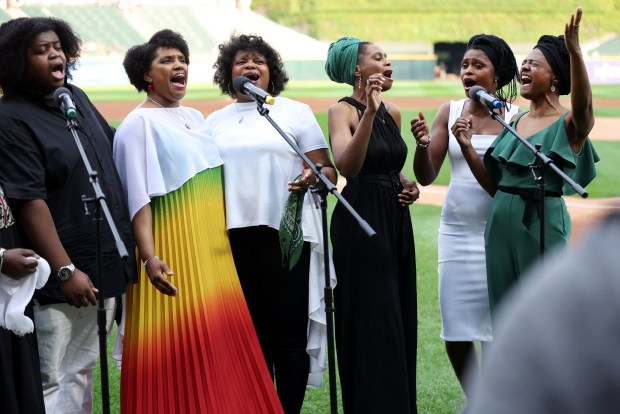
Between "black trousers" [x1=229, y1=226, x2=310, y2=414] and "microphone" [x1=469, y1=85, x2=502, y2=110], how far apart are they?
41.5 inches

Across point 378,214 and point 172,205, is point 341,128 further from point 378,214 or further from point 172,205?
point 172,205

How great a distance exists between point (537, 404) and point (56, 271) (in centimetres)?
316

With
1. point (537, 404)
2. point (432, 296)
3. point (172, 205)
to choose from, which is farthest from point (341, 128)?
point (432, 296)

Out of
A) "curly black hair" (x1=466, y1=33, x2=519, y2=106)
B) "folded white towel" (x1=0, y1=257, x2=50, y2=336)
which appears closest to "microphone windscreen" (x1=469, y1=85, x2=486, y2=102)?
"curly black hair" (x1=466, y1=33, x2=519, y2=106)

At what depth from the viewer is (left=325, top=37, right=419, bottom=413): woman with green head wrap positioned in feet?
14.1

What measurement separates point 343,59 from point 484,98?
730 mm

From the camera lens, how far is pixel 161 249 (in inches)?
164

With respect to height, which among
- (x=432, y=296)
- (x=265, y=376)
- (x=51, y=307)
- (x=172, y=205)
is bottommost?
(x=432, y=296)

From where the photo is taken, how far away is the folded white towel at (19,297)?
3.43 m

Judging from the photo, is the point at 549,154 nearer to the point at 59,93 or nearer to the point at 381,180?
the point at 381,180

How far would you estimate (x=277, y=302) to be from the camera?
4.39 metres

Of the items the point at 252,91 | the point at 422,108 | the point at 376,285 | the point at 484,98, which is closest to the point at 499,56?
the point at 484,98

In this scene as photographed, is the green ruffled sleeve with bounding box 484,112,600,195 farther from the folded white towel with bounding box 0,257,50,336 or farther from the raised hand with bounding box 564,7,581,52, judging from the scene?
the folded white towel with bounding box 0,257,50,336

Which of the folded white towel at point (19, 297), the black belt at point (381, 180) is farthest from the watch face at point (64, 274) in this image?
the black belt at point (381, 180)
